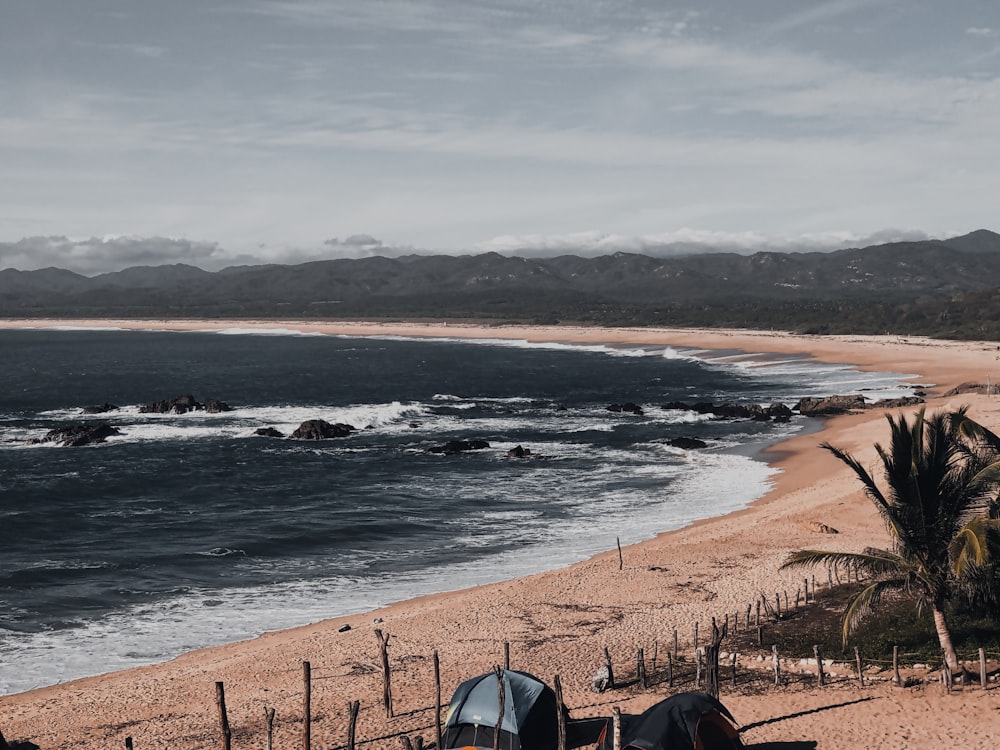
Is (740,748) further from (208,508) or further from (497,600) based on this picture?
(208,508)

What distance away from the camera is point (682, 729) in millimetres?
16031

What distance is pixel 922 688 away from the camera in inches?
741

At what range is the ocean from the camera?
29.9m

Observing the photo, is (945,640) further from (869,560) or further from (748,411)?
(748,411)

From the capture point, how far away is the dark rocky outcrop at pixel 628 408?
251ft

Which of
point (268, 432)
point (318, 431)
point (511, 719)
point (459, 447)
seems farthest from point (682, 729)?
point (268, 432)

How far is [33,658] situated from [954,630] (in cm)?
2423

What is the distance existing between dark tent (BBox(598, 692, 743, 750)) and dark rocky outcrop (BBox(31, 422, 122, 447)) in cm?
5574

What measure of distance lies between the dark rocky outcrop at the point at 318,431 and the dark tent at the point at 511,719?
161ft

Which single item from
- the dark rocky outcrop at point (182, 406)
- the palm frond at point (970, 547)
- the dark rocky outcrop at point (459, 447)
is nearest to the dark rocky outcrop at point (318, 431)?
the dark rocky outcrop at point (459, 447)

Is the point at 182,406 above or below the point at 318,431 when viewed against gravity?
above

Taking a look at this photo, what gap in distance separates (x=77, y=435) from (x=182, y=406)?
57.4 feet

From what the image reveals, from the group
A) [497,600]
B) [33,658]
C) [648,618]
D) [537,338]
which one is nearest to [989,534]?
[648,618]

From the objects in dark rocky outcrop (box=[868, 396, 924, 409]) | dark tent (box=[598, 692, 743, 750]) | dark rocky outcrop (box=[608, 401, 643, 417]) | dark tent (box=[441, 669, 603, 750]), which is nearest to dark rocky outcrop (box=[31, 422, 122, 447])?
dark rocky outcrop (box=[608, 401, 643, 417])
